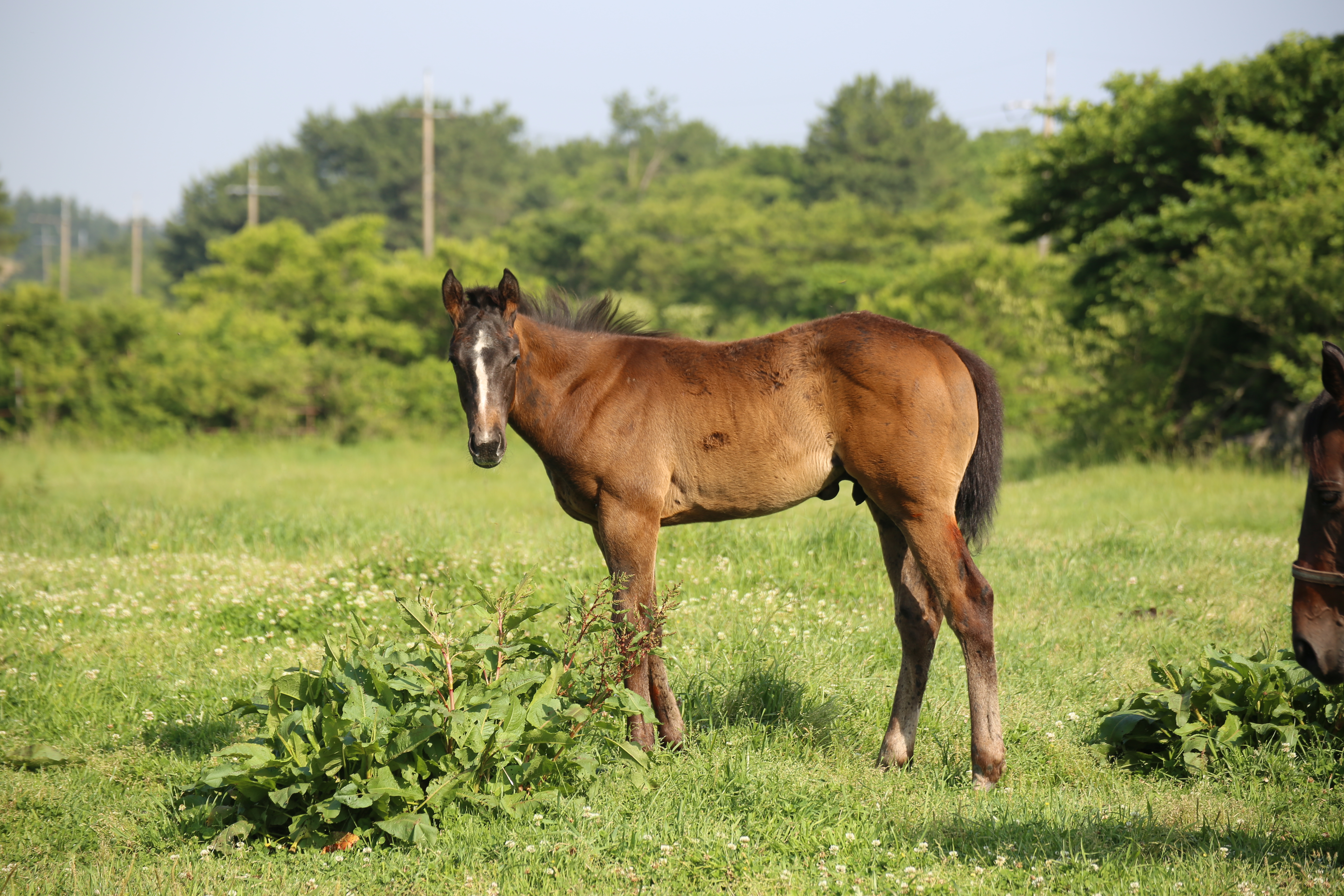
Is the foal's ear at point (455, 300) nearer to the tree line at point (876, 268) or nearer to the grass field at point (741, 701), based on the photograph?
the grass field at point (741, 701)

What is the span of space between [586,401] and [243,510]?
755 centimetres

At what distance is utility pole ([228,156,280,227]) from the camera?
47.5 m

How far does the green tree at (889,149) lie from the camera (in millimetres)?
51938

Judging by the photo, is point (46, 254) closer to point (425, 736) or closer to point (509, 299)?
point (509, 299)

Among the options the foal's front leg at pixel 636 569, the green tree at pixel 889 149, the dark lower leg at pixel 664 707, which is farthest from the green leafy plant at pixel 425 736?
the green tree at pixel 889 149

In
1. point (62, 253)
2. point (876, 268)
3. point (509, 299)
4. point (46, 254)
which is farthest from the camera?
point (46, 254)

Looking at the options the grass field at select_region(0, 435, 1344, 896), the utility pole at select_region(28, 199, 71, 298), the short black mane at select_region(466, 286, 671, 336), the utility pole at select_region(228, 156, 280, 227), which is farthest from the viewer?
the utility pole at select_region(28, 199, 71, 298)

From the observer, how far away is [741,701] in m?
5.14

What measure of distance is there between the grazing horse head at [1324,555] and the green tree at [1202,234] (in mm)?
11440

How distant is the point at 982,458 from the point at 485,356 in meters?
2.40

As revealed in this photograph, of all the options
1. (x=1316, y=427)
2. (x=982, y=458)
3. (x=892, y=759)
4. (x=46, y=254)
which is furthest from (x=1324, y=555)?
(x=46, y=254)

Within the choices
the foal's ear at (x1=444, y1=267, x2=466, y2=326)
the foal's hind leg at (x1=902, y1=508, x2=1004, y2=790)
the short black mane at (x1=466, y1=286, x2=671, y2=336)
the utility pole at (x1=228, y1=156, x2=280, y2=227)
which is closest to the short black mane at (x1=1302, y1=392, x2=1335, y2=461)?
the foal's hind leg at (x1=902, y1=508, x2=1004, y2=790)

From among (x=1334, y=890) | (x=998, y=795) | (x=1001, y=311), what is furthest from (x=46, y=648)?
(x=1001, y=311)

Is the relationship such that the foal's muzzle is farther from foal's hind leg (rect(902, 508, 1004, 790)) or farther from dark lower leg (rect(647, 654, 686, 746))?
foal's hind leg (rect(902, 508, 1004, 790))
